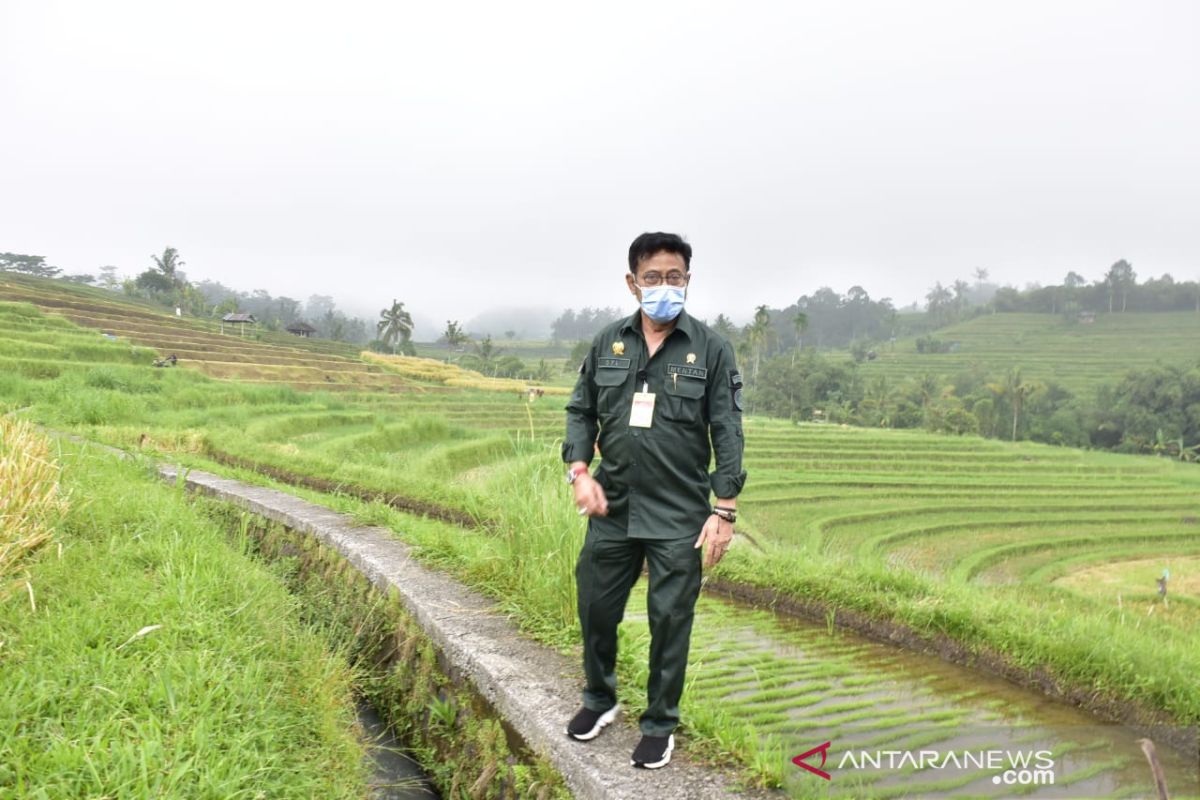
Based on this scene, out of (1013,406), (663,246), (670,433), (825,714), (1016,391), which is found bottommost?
(825,714)

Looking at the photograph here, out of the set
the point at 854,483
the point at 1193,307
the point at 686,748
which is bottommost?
the point at 854,483

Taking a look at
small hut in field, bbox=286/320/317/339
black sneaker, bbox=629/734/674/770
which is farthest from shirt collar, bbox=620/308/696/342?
small hut in field, bbox=286/320/317/339

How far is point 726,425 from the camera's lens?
6.48ft

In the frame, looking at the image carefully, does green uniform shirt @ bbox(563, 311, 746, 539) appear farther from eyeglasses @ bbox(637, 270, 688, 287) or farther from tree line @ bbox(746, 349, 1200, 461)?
tree line @ bbox(746, 349, 1200, 461)

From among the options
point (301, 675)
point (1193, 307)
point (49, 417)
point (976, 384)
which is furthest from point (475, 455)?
point (1193, 307)

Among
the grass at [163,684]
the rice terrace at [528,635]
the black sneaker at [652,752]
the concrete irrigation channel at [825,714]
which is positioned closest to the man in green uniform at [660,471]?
the black sneaker at [652,752]

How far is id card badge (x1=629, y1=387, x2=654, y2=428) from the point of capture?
201 cm

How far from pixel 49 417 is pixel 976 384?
63.3 metres

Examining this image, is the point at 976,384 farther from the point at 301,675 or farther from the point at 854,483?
the point at 301,675

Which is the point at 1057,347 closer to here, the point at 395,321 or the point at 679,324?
the point at 395,321

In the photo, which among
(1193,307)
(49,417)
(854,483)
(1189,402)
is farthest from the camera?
(1193,307)

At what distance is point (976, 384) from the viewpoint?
60.0 metres

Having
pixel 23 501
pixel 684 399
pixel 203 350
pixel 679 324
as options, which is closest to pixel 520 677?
pixel 684 399

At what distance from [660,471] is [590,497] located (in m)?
0.22
